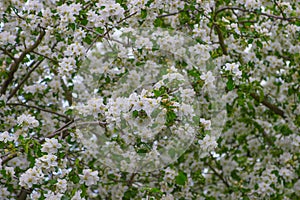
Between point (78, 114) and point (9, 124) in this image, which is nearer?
point (78, 114)

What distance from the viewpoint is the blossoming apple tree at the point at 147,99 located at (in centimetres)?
336

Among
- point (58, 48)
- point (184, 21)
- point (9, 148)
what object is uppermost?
point (184, 21)

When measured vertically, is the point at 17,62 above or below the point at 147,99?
above

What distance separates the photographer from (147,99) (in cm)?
283

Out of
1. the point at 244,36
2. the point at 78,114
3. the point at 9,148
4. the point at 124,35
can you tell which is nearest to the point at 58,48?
the point at 124,35

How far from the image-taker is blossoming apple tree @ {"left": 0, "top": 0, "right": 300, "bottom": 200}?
11.0 feet

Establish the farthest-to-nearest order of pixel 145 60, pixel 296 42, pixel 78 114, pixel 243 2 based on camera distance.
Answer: pixel 296 42
pixel 243 2
pixel 145 60
pixel 78 114

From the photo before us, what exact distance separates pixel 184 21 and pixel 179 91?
1.23 meters

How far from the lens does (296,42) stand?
518 centimetres

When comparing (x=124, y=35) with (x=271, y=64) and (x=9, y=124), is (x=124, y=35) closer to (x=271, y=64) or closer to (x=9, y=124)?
(x=9, y=124)

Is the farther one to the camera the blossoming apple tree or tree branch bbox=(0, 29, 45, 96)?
tree branch bbox=(0, 29, 45, 96)

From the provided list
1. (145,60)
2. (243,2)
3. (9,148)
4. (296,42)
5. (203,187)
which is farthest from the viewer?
(203,187)

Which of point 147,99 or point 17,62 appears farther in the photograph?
point 17,62

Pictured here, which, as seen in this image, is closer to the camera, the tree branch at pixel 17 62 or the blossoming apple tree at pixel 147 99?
the blossoming apple tree at pixel 147 99
